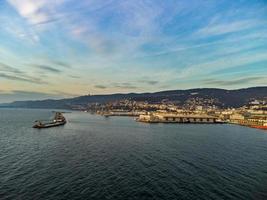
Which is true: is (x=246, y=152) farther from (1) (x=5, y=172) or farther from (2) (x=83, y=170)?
(1) (x=5, y=172)

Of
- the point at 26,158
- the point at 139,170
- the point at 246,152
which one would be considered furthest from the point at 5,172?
the point at 246,152

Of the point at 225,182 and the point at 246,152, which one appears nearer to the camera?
the point at 225,182

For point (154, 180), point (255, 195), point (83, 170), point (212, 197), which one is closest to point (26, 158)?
point (83, 170)

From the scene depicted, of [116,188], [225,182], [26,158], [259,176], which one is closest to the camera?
[116,188]

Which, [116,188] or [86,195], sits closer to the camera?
[86,195]

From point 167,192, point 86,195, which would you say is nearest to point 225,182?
point 167,192

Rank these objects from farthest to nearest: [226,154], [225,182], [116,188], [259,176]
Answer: [226,154], [259,176], [225,182], [116,188]

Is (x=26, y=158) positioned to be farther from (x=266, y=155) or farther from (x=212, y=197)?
(x=266, y=155)

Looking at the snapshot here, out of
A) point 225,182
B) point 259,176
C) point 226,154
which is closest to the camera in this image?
point 225,182

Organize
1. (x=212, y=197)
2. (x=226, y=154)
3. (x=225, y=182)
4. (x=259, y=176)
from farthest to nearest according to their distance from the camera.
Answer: (x=226, y=154)
(x=259, y=176)
(x=225, y=182)
(x=212, y=197)
